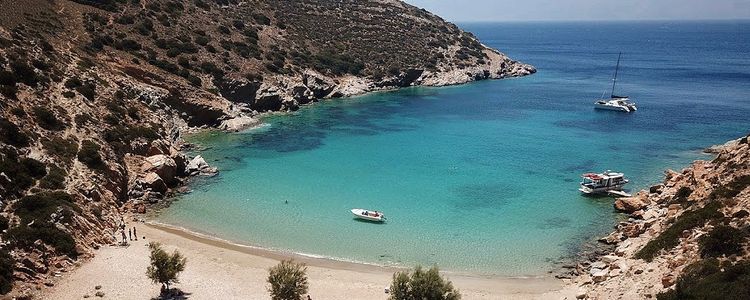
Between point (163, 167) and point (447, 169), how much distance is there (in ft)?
82.4

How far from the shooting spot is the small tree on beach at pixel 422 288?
22891 millimetres

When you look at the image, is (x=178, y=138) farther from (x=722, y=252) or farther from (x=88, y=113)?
(x=722, y=252)

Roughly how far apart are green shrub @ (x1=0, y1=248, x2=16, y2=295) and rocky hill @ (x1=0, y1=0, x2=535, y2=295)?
0.30 feet

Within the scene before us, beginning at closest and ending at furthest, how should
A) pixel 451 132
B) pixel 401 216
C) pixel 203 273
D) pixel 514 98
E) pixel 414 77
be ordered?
pixel 203 273
pixel 401 216
pixel 451 132
pixel 514 98
pixel 414 77

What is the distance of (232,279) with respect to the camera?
2859 cm

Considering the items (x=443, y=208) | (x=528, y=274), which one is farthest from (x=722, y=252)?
(x=443, y=208)

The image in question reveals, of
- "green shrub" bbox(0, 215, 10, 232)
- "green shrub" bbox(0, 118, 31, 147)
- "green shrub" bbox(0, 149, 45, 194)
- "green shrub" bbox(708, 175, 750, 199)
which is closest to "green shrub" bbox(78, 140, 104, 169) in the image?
"green shrub" bbox(0, 118, 31, 147)

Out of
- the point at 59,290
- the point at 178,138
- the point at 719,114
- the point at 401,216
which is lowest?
the point at 59,290

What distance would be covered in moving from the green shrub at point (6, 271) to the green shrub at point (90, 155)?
13747 mm

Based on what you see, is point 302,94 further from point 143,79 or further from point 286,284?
point 286,284

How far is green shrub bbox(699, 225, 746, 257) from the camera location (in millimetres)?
23361

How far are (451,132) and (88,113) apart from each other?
41179 millimetres

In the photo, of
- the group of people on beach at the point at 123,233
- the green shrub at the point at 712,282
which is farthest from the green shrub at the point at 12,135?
the green shrub at the point at 712,282

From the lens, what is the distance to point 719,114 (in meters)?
77.1
